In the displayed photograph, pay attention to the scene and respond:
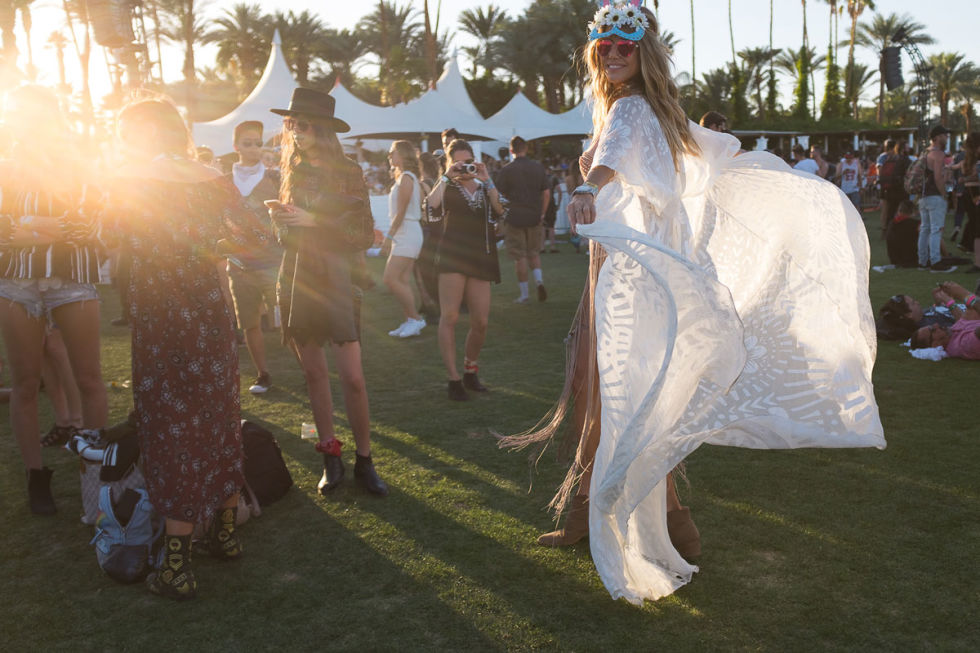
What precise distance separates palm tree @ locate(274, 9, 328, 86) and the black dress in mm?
48081

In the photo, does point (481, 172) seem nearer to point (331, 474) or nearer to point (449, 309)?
point (449, 309)

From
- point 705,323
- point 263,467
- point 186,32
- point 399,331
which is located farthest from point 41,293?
point 186,32

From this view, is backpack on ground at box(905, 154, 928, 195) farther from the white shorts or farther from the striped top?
the striped top

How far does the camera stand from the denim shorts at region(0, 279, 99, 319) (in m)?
3.84

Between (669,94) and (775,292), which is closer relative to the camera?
(669,94)

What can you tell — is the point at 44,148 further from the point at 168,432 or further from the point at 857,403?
the point at 857,403

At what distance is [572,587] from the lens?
3.09 metres

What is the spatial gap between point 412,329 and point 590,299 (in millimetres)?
5669

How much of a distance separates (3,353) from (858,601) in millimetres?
8731

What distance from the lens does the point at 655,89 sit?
2969mm

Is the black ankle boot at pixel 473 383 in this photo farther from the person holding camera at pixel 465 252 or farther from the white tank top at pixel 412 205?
the white tank top at pixel 412 205

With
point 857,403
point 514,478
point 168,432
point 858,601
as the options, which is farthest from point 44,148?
point 858,601

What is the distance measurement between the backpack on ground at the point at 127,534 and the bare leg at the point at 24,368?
965 mm

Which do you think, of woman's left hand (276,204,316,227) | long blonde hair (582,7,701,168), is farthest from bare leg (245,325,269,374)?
long blonde hair (582,7,701,168)
